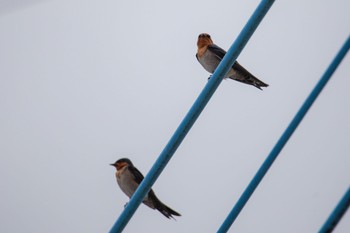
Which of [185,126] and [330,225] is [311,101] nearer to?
[185,126]

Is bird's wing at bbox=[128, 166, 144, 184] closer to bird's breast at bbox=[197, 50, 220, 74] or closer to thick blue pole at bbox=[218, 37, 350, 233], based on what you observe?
bird's breast at bbox=[197, 50, 220, 74]

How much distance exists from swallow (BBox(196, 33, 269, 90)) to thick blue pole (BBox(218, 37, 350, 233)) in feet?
10.1

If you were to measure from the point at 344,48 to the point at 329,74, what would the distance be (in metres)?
0.23

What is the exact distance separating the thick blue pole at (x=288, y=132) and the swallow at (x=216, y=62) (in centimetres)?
307

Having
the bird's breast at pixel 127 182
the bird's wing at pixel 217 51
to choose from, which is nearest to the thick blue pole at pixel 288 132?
the bird's wing at pixel 217 51

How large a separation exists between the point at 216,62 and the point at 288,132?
11.4 ft

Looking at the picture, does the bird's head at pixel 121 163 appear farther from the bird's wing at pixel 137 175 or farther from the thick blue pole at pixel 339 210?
the thick blue pole at pixel 339 210

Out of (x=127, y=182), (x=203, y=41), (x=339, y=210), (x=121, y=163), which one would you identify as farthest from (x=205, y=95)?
(x=121, y=163)

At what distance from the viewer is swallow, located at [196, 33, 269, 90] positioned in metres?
6.73

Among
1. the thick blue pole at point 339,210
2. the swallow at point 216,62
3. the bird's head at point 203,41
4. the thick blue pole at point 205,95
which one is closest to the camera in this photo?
the thick blue pole at point 339,210

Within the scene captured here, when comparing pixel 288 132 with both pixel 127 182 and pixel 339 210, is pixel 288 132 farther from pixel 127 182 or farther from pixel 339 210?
pixel 127 182

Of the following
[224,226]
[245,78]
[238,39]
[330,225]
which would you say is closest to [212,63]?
[245,78]

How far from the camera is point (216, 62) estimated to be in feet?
22.7

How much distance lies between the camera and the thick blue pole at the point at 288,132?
10.8 feet
